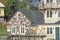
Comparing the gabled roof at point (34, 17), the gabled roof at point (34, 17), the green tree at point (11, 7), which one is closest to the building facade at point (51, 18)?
the gabled roof at point (34, 17)

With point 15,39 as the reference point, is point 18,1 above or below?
above

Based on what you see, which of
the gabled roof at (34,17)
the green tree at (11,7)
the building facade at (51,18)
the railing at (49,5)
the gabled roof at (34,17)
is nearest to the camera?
the building facade at (51,18)

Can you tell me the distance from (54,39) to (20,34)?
601cm

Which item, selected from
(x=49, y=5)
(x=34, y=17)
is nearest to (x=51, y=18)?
(x=49, y=5)

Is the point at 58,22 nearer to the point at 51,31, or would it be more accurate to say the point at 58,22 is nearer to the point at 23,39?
the point at 51,31

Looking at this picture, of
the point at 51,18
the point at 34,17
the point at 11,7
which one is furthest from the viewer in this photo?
the point at 11,7

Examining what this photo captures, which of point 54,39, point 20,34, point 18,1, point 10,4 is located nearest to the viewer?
point 54,39

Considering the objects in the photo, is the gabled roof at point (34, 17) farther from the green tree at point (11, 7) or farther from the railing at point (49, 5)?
the green tree at point (11, 7)

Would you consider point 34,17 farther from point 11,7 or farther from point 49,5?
point 11,7

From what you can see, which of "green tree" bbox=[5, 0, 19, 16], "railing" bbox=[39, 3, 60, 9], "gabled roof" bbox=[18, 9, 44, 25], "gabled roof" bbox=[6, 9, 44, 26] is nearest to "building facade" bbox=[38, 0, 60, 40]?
"railing" bbox=[39, 3, 60, 9]

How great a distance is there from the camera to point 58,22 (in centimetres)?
4547

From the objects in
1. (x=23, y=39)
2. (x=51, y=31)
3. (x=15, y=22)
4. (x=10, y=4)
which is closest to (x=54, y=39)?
(x=51, y=31)

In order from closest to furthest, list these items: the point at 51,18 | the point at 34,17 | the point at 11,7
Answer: the point at 51,18 → the point at 34,17 → the point at 11,7

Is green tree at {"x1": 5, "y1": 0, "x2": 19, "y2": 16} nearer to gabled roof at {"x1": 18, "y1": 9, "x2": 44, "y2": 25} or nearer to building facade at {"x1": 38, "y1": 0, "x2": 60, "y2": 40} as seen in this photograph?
gabled roof at {"x1": 18, "y1": 9, "x2": 44, "y2": 25}
